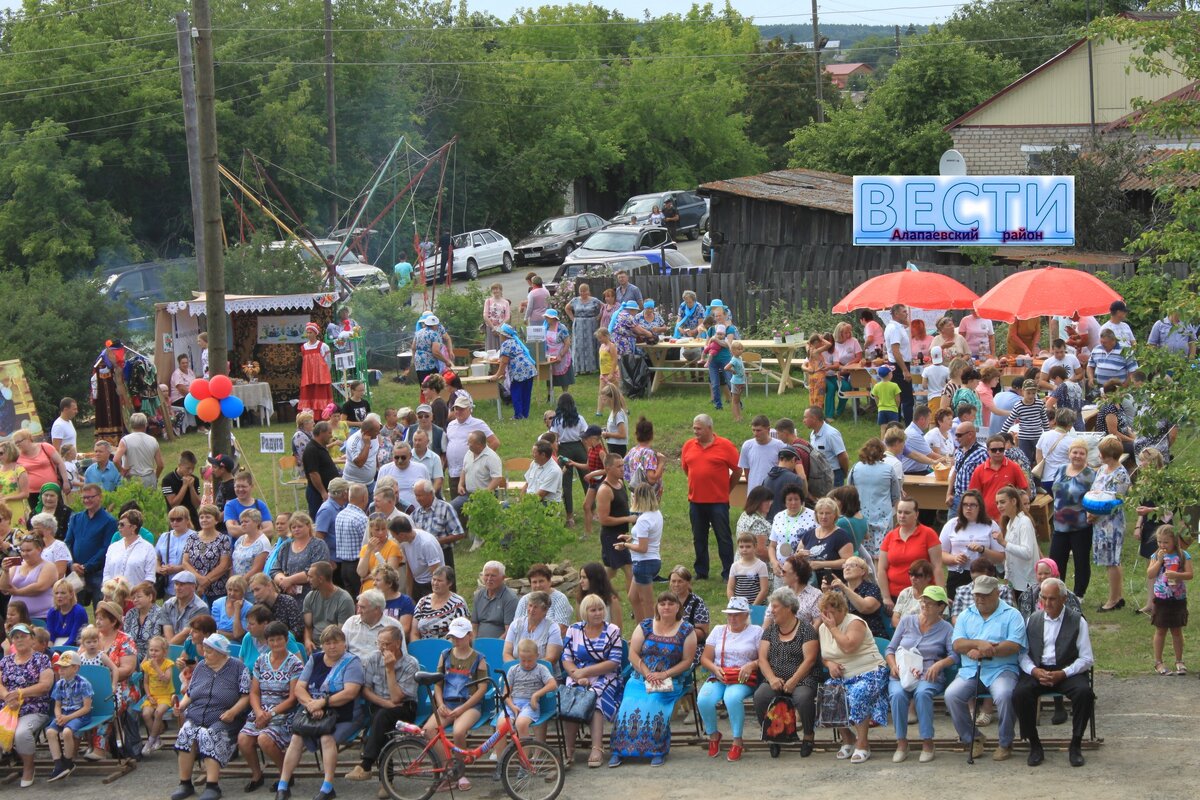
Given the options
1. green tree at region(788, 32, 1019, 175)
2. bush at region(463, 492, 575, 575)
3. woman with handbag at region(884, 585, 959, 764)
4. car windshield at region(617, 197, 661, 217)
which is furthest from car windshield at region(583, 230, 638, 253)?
woman with handbag at region(884, 585, 959, 764)

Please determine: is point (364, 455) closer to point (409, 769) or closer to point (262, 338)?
point (409, 769)

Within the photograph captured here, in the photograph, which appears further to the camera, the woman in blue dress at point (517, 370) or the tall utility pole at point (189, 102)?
the tall utility pole at point (189, 102)

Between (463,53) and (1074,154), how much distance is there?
2120cm

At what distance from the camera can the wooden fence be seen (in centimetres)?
2391

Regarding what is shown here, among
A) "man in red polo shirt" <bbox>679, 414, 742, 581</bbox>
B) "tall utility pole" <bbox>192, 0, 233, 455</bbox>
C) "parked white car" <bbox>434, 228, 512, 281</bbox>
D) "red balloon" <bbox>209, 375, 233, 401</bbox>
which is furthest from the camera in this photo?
"parked white car" <bbox>434, 228, 512, 281</bbox>

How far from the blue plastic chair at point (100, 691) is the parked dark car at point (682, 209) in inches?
1266

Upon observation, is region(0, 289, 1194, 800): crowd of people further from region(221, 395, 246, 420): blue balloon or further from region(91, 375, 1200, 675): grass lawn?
region(221, 395, 246, 420): blue balloon

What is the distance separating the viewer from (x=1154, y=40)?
1010 cm

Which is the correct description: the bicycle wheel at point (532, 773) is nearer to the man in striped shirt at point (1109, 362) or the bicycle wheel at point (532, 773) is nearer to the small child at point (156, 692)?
the small child at point (156, 692)

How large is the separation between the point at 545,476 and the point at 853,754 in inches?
188

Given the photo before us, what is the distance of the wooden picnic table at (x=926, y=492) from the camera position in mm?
13531

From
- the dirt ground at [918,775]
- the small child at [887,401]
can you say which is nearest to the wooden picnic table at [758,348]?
the small child at [887,401]

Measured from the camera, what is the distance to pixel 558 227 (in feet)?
133

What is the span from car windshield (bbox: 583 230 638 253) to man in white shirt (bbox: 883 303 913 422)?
15.7m
